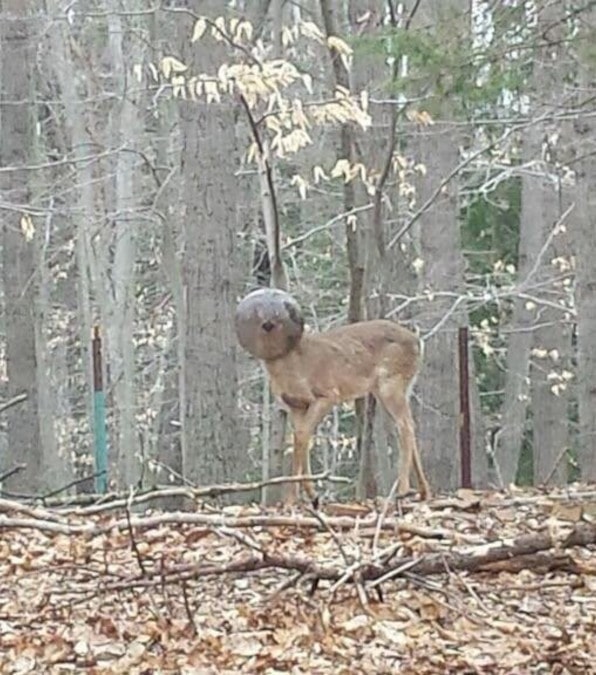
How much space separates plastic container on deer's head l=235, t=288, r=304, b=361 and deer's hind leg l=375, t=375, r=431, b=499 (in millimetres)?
669

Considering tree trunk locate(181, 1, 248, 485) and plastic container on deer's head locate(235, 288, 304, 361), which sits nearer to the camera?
plastic container on deer's head locate(235, 288, 304, 361)

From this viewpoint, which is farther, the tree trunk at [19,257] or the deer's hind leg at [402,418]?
the tree trunk at [19,257]

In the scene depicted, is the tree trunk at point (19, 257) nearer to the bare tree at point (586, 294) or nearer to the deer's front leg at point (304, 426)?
the bare tree at point (586, 294)

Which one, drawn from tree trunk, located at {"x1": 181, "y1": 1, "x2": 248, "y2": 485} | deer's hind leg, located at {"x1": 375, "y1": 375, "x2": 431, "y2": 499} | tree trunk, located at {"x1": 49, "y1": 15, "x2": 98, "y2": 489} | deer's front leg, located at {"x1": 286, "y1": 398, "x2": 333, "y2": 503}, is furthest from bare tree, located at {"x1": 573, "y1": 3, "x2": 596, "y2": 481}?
tree trunk, located at {"x1": 49, "y1": 15, "x2": 98, "y2": 489}

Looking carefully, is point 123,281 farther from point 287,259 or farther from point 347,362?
point 347,362

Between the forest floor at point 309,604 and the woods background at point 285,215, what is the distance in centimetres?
273

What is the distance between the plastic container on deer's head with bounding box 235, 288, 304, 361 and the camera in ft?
25.7

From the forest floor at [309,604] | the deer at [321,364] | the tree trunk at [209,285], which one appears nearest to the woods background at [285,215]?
the tree trunk at [209,285]

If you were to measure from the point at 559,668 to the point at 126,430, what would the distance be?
13028 mm

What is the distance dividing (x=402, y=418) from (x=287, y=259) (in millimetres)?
8391

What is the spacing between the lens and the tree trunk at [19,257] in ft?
55.6

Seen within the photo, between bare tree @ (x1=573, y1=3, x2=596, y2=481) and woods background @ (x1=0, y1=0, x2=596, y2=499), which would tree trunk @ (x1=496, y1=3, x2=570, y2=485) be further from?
Result: bare tree @ (x1=573, y1=3, x2=596, y2=481)

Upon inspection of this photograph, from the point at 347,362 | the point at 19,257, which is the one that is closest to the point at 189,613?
the point at 347,362

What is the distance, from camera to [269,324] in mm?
7840
